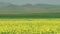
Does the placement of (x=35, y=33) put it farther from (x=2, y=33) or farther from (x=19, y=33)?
(x=2, y=33)

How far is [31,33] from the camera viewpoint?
12.7m

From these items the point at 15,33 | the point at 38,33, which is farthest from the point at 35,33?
the point at 15,33

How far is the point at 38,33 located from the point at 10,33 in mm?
1320

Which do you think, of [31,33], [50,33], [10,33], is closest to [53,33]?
[50,33]

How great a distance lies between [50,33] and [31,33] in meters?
0.90

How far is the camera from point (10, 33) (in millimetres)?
12867

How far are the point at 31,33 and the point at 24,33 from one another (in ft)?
1.09

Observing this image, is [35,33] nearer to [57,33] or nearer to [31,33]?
[31,33]

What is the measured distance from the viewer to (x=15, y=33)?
1278 cm

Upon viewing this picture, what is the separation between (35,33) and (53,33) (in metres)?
0.85

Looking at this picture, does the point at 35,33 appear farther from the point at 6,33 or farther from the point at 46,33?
the point at 6,33

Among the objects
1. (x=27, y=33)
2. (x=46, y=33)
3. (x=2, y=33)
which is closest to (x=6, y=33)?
(x=2, y=33)

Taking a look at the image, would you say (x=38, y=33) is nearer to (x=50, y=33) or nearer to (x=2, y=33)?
(x=50, y=33)

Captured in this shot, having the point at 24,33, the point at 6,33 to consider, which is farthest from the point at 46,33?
the point at 6,33
